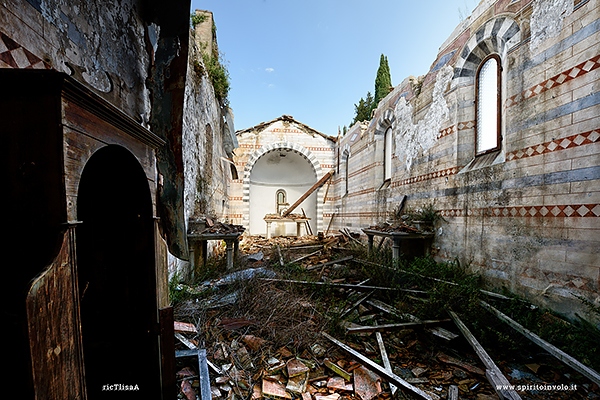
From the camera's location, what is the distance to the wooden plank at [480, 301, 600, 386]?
210 cm

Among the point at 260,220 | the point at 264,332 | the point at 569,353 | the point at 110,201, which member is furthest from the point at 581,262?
the point at 260,220

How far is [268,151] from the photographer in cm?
1320

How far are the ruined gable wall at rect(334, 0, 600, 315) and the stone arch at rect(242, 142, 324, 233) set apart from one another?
768cm

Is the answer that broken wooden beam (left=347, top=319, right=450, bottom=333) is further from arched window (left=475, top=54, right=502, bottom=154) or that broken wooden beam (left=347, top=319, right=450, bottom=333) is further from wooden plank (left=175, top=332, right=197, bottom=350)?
arched window (left=475, top=54, right=502, bottom=154)

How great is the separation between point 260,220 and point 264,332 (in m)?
12.4

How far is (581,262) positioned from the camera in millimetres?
3006

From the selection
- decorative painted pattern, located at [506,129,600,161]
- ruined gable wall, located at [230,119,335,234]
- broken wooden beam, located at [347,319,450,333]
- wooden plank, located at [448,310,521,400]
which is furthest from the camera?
ruined gable wall, located at [230,119,335,234]

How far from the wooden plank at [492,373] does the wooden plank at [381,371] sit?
0.54 meters

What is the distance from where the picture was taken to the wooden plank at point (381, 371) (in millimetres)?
2080

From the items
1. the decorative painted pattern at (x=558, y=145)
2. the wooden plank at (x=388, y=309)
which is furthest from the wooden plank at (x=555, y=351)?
the decorative painted pattern at (x=558, y=145)

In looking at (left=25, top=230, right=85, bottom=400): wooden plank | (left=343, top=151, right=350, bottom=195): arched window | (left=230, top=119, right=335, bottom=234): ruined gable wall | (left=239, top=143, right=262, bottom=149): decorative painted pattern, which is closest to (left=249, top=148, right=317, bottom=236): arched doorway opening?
(left=230, top=119, right=335, bottom=234): ruined gable wall

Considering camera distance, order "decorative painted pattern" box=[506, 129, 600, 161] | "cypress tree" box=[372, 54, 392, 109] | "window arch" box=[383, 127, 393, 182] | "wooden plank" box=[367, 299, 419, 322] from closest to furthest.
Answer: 1. "decorative painted pattern" box=[506, 129, 600, 161]
2. "wooden plank" box=[367, 299, 419, 322]
3. "window arch" box=[383, 127, 393, 182]
4. "cypress tree" box=[372, 54, 392, 109]

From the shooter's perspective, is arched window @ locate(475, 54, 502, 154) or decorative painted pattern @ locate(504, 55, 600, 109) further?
arched window @ locate(475, 54, 502, 154)

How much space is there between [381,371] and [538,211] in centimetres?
324
